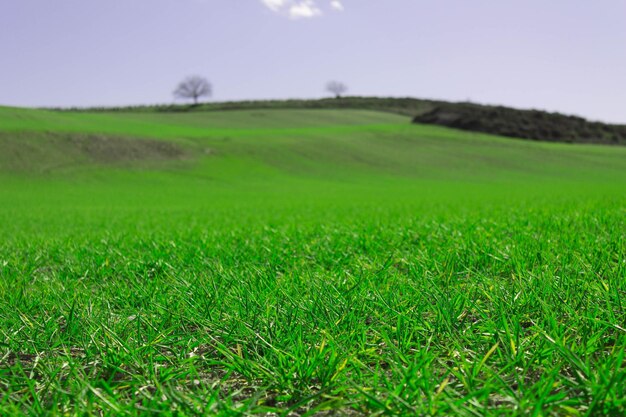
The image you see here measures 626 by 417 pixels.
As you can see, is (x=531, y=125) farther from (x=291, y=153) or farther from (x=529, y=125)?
(x=291, y=153)

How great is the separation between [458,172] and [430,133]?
20.8 meters

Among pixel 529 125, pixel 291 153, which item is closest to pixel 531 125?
pixel 529 125

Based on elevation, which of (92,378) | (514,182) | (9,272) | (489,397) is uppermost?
(489,397)

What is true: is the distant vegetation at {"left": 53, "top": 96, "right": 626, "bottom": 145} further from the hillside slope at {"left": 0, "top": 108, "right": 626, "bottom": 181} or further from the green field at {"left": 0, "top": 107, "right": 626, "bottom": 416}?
the green field at {"left": 0, "top": 107, "right": 626, "bottom": 416}

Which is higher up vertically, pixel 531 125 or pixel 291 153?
pixel 531 125

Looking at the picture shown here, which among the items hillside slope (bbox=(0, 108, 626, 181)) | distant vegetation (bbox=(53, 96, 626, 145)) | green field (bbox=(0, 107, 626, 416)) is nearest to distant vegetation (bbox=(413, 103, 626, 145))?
distant vegetation (bbox=(53, 96, 626, 145))

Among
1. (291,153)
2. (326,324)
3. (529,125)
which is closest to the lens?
(326,324)

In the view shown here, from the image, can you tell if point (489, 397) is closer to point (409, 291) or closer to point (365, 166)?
point (409, 291)

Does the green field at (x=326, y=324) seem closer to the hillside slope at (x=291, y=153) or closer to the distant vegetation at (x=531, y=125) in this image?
the hillside slope at (x=291, y=153)

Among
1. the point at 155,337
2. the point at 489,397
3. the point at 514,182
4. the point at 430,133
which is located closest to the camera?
the point at 489,397

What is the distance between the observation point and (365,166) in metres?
54.4

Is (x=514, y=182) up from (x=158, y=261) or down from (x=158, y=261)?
down

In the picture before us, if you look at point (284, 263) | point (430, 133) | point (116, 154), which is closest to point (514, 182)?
point (430, 133)

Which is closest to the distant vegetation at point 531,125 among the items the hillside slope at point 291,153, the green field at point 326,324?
the hillside slope at point 291,153
